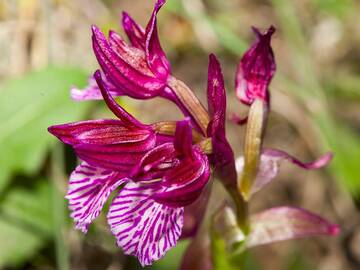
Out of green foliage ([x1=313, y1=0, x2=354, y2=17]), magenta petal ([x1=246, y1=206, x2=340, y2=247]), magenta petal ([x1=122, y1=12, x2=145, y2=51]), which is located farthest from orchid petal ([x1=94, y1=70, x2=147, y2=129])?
green foliage ([x1=313, y1=0, x2=354, y2=17])

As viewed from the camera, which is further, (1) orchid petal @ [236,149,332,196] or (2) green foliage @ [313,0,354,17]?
(2) green foliage @ [313,0,354,17]

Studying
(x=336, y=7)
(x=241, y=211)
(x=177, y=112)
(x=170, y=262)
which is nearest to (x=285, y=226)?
(x=241, y=211)

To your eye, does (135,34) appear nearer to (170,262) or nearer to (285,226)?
(285,226)

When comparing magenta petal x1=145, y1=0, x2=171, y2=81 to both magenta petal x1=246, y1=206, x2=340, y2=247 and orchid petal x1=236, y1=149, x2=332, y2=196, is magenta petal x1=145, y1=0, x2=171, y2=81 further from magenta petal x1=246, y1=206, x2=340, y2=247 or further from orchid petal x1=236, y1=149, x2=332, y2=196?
magenta petal x1=246, y1=206, x2=340, y2=247

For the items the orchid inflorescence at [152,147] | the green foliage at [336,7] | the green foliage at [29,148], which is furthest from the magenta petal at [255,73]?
the green foliage at [336,7]

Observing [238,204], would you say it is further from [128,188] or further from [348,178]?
[348,178]

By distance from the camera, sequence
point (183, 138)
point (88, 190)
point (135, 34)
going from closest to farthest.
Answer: point (183, 138), point (88, 190), point (135, 34)
